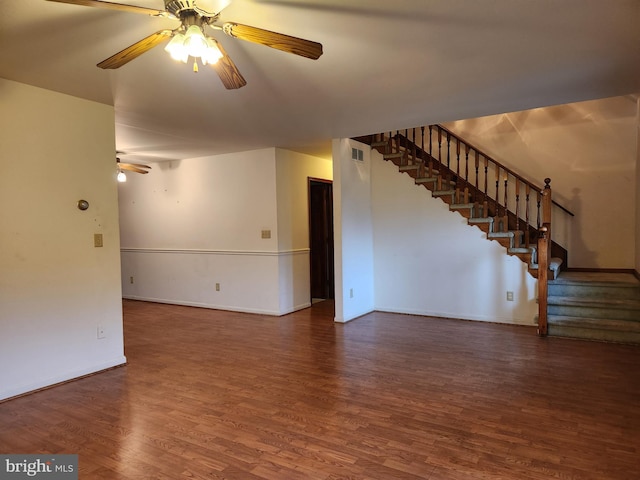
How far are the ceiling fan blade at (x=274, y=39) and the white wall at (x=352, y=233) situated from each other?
10.5 ft

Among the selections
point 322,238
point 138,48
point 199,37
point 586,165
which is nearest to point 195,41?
point 199,37

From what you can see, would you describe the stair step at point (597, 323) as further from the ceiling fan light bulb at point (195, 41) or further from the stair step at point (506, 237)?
the ceiling fan light bulb at point (195, 41)

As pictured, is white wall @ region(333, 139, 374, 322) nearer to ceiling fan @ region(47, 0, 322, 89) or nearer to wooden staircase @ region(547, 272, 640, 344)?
wooden staircase @ region(547, 272, 640, 344)

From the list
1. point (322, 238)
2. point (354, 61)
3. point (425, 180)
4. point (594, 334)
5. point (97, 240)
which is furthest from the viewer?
point (322, 238)

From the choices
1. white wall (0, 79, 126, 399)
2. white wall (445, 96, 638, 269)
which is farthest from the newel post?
white wall (0, 79, 126, 399)

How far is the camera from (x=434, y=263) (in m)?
5.43

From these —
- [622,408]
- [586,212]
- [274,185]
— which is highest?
[274,185]

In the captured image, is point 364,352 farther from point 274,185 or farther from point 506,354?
point 274,185

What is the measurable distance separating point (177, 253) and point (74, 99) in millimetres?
Answer: 3551

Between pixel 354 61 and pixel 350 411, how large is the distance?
2373mm

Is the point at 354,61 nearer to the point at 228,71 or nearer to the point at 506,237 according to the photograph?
the point at 228,71

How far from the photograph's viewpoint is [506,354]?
3.79 meters

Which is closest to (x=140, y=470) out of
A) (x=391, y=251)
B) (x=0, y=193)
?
(x=0, y=193)

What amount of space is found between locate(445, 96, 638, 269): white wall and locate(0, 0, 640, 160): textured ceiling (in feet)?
7.06
